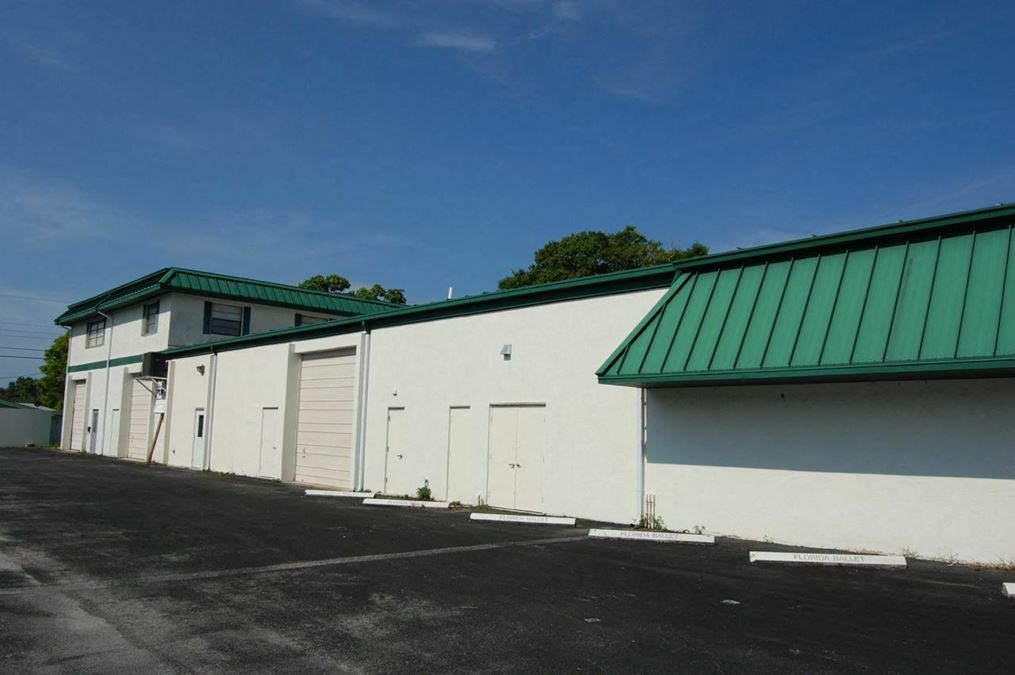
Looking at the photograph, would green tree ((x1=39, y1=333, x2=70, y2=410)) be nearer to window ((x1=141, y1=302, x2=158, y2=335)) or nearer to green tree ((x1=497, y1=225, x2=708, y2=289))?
window ((x1=141, y1=302, x2=158, y2=335))

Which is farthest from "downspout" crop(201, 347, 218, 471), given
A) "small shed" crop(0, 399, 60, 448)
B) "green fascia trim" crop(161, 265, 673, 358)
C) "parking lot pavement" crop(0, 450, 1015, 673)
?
"small shed" crop(0, 399, 60, 448)

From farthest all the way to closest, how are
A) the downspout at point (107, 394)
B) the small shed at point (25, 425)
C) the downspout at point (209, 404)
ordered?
the small shed at point (25, 425) → the downspout at point (107, 394) → the downspout at point (209, 404)

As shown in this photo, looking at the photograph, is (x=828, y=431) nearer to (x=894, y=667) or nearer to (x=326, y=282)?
(x=894, y=667)

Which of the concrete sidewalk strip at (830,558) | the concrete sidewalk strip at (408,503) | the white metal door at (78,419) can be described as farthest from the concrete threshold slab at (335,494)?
the white metal door at (78,419)

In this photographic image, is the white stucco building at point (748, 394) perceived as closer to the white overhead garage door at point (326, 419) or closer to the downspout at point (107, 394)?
the white overhead garage door at point (326, 419)

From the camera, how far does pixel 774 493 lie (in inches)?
490

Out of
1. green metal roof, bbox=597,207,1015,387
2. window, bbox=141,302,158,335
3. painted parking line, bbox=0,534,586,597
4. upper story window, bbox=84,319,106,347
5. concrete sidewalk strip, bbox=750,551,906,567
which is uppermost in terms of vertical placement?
green metal roof, bbox=597,207,1015,387

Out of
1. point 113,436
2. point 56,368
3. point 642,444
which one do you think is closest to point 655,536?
point 642,444

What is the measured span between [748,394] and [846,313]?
Result: 2309mm

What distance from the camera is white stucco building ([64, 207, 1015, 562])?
10484 millimetres

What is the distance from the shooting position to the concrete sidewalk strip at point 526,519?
48.0ft

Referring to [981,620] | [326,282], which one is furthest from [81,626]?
[326,282]

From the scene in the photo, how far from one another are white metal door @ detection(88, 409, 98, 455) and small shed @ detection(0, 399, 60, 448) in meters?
12.7

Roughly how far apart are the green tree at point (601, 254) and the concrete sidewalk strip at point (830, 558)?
104 feet
